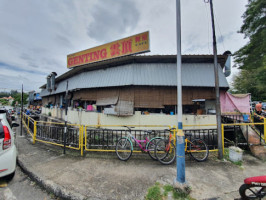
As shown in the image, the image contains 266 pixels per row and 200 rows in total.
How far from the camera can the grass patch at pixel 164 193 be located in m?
2.34

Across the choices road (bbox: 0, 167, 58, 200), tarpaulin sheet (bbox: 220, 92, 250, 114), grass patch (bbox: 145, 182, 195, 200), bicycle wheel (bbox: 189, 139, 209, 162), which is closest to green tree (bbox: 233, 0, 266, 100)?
tarpaulin sheet (bbox: 220, 92, 250, 114)

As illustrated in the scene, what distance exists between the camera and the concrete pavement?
8.22 feet

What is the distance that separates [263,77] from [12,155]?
20033mm

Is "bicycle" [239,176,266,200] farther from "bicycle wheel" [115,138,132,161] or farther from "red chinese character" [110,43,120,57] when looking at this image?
"red chinese character" [110,43,120,57]

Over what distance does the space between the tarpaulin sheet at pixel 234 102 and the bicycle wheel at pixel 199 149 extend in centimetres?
458

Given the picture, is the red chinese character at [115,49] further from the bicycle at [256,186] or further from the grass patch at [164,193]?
the bicycle at [256,186]

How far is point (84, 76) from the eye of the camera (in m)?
9.62

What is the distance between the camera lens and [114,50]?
8.26m

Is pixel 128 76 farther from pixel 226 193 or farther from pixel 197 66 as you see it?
pixel 226 193

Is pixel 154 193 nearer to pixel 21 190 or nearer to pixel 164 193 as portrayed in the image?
pixel 164 193

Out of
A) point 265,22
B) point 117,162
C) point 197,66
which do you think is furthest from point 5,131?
point 265,22

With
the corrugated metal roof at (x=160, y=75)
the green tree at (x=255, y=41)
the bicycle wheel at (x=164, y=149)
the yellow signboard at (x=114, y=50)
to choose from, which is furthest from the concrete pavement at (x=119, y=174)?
the green tree at (x=255, y=41)

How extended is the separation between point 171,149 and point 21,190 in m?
4.34

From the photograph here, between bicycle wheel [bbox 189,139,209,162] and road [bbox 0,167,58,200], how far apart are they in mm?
4369
